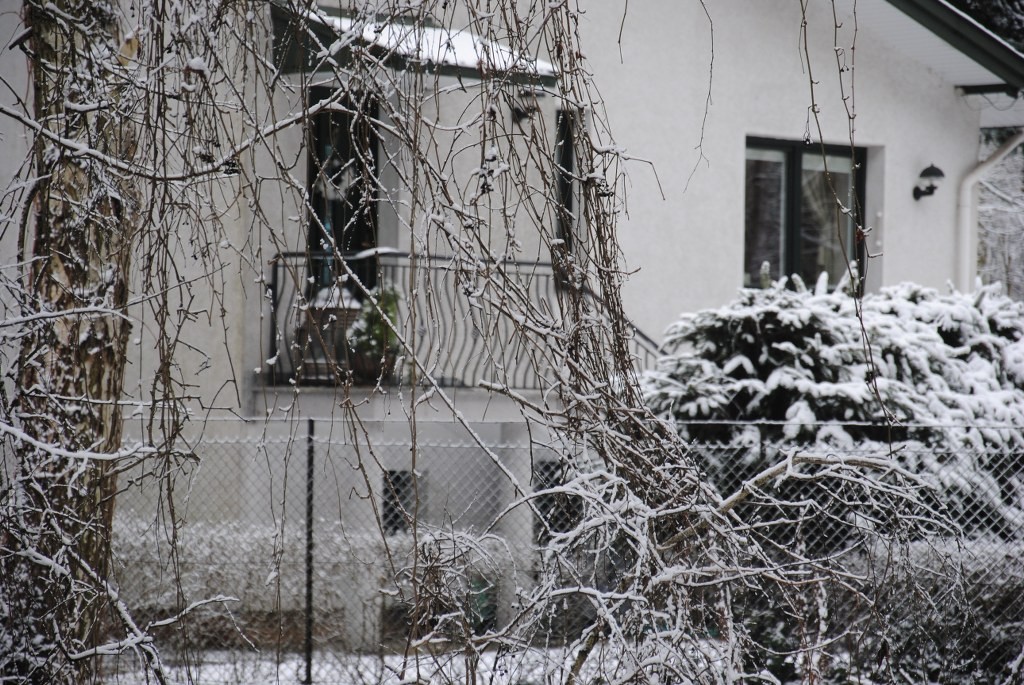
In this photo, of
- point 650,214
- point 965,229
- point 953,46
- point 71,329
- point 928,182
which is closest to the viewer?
point 71,329

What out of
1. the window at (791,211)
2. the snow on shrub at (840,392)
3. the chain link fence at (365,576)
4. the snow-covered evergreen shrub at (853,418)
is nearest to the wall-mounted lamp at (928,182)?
the window at (791,211)

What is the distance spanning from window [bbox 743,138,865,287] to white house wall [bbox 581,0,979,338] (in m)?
0.26

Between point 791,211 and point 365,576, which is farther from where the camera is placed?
point 791,211

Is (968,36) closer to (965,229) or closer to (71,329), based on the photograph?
(965,229)

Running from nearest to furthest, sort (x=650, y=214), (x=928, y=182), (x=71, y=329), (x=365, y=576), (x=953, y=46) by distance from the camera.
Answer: (x=71, y=329) < (x=365, y=576) < (x=650, y=214) < (x=953, y=46) < (x=928, y=182)

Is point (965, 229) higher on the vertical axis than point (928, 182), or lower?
lower

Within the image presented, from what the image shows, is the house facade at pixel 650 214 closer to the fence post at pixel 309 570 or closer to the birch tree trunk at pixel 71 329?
the fence post at pixel 309 570

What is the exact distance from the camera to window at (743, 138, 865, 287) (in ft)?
34.4

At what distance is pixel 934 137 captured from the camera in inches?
422

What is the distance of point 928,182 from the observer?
10.5 meters

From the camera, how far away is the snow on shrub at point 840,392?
19.5 ft

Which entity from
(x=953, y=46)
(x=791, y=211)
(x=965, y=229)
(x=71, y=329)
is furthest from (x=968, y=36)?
(x=71, y=329)

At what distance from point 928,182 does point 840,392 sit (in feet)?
17.8

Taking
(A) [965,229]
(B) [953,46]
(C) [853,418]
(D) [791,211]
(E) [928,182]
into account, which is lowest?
(C) [853,418]
